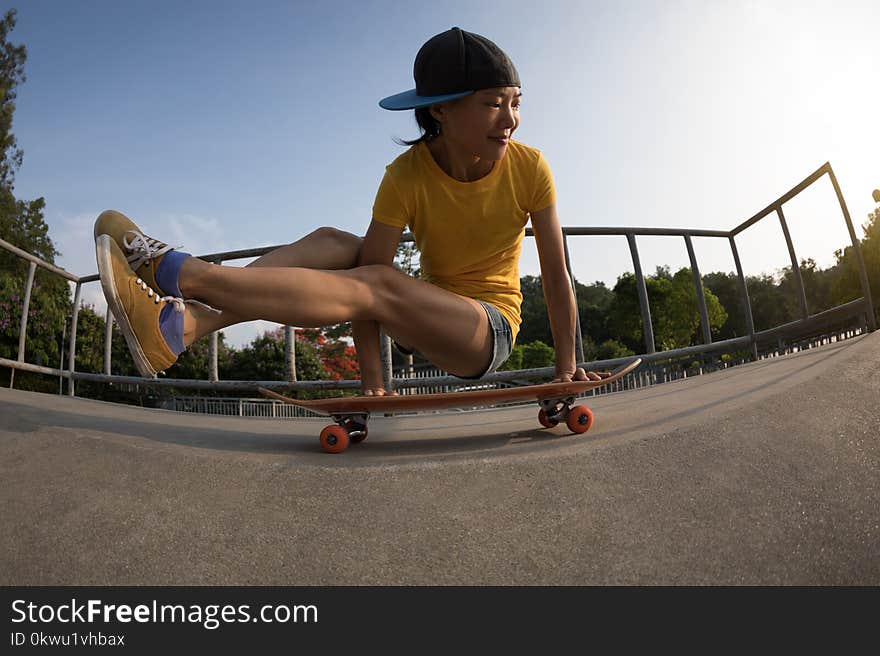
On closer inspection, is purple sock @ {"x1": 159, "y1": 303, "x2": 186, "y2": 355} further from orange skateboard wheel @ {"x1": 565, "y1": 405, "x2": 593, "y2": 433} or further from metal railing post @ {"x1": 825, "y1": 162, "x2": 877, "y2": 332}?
metal railing post @ {"x1": 825, "y1": 162, "x2": 877, "y2": 332}

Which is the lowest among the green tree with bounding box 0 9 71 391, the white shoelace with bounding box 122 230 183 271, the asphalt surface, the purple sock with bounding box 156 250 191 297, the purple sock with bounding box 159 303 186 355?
the asphalt surface

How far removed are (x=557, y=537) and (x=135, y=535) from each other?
868 millimetres

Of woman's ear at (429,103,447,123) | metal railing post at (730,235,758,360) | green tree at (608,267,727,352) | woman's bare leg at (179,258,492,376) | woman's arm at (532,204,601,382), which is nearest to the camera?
woman's bare leg at (179,258,492,376)

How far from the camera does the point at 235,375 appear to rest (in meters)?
8.34

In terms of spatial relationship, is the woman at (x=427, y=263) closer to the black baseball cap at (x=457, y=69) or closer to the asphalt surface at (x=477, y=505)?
the black baseball cap at (x=457, y=69)

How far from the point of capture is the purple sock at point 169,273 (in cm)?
138

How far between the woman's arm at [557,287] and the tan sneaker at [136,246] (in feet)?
3.82

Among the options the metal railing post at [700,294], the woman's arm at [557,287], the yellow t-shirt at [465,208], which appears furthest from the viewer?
the metal railing post at [700,294]

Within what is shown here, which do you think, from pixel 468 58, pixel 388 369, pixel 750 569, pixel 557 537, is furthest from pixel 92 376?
pixel 750 569

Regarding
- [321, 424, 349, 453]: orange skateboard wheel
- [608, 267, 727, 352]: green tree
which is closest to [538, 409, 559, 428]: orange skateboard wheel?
[321, 424, 349, 453]: orange skateboard wheel

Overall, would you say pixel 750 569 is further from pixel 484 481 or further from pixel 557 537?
pixel 484 481

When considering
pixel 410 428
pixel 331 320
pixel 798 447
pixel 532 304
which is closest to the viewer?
pixel 798 447

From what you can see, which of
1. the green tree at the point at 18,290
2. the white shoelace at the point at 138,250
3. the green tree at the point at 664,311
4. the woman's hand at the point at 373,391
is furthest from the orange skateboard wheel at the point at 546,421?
the green tree at the point at 664,311

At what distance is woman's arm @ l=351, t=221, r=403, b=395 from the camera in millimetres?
1786
